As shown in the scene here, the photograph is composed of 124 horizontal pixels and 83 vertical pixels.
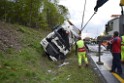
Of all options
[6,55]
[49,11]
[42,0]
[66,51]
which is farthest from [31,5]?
[6,55]

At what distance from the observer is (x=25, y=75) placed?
15.4m

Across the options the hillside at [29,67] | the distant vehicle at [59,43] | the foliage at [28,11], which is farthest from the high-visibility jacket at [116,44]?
the foliage at [28,11]

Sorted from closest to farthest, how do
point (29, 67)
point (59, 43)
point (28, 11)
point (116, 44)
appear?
1. point (116, 44)
2. point (29, 67)
3. point (59, 43)
4. point (28, 11)

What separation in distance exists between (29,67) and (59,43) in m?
6.25

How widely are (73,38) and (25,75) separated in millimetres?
10029

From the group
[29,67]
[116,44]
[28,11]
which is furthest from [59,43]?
[28,11]

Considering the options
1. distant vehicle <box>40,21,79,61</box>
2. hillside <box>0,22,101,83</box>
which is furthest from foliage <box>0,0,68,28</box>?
distant vehicle <box>40,21,79,61</box>

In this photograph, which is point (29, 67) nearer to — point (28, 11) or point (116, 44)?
point (116, 44)

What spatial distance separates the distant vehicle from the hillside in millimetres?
644

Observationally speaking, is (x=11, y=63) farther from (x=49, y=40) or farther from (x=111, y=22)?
(x=111, y=22)

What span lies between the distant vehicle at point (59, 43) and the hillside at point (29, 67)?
64 centimetres

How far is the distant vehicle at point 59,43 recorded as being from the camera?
2428 cm

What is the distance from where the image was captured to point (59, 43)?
2445 cm

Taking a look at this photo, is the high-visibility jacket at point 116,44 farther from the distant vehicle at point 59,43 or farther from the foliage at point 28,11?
the foliage at point 28,11
